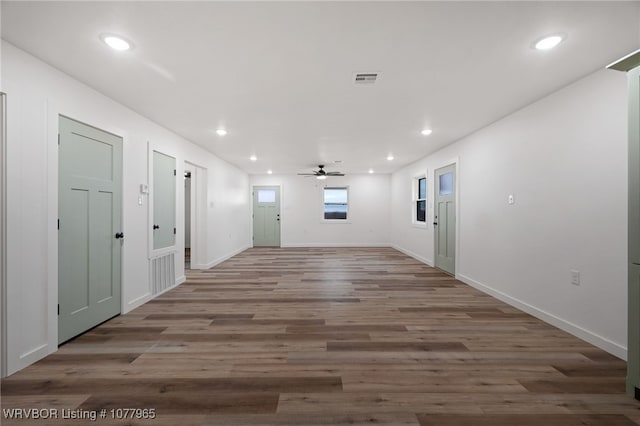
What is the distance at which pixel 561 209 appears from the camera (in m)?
2.99

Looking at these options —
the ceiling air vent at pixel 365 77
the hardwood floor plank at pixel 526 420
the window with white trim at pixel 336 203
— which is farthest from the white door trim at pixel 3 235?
the window with white trim at pixel 336 203

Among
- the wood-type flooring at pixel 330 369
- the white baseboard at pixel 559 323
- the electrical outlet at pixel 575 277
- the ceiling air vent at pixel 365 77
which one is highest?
the ceiling air vent at pixel 365 77

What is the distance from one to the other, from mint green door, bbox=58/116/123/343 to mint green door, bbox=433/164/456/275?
17.5ft

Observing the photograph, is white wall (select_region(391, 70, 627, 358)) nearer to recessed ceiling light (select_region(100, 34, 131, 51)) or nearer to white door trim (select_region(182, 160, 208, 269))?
recessed ceiling light (select_region(100, 34, 131, 51))

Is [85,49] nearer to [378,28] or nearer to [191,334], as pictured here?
[378,28]

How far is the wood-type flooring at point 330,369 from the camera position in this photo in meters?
1.77

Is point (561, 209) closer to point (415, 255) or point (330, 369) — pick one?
point (330, 369)

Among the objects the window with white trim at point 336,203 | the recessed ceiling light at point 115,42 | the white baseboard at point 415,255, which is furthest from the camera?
the window with white trim at point 336,203

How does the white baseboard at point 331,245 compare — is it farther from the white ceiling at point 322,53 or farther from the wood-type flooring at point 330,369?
the white ceiling at point 322,53

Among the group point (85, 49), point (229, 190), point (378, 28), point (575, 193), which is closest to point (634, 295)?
point (575, 193)

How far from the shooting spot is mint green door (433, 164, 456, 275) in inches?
213

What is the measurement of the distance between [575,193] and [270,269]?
5037 millimetres

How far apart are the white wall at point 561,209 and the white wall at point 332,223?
5.11 m

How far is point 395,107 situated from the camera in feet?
11.3
